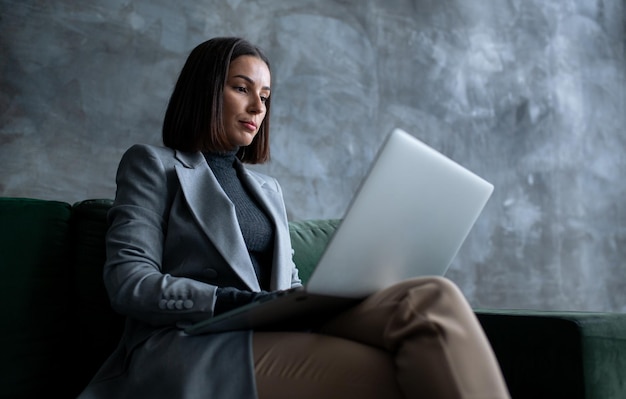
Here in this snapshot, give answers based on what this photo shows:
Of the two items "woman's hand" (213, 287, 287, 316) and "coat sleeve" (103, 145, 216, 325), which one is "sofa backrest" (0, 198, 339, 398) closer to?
"coat sleeve" (103, 145, 216, 325)

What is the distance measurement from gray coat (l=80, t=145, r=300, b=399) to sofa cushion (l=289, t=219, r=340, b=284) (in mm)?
280

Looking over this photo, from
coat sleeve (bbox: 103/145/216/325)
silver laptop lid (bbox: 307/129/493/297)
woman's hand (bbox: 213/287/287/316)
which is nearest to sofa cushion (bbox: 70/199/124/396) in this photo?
coat sleeve (bbox: 103/145/216/325)

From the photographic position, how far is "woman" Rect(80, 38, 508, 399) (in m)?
0.93

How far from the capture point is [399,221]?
104 centimetres

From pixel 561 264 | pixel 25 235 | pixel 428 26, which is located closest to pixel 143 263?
pixel 25 235

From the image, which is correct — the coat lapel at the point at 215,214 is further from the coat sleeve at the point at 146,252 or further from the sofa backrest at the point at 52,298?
the sofa backrest at the point at 52,298

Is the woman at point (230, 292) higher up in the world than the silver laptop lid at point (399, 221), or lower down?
lower down

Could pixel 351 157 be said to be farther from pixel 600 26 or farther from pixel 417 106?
pixel 600 26

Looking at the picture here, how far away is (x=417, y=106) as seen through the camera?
300cm

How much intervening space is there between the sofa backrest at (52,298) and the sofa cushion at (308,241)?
1.75 ft

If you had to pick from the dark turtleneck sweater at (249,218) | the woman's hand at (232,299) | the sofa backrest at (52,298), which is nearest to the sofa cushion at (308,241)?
the dark turtleneck sweater at (249,218)

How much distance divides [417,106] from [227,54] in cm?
153

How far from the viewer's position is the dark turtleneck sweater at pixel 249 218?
1516 mm

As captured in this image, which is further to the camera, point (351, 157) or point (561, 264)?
point (561, 264)
